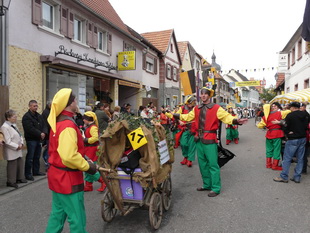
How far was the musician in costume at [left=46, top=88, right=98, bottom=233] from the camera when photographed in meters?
2.56

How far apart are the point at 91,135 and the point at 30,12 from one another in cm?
714

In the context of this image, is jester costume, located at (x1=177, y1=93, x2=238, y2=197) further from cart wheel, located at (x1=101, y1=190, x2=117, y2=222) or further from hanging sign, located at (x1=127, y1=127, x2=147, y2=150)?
cart wheel, located at (x1=101, y1=190, x2=117, y2=222)

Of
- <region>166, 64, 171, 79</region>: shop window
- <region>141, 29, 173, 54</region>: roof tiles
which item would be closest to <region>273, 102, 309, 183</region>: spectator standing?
<region>141, 29, 173, 54</region>: roof tiles

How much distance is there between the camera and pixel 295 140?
5.84m

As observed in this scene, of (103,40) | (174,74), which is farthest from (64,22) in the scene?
(174,74)

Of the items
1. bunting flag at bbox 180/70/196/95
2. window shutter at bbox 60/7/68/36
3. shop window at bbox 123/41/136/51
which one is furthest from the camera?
shop window at bbox 123/41/136/51

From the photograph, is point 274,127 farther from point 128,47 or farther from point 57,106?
point 128,47

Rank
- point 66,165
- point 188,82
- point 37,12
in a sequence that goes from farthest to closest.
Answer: point 188,82 < point 37,12 < point 66,165

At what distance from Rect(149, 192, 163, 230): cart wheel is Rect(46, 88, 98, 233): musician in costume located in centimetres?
96

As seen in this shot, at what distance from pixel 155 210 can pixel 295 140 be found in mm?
3925

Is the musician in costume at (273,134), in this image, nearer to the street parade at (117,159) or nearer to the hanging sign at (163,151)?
the street parade at (117,159)

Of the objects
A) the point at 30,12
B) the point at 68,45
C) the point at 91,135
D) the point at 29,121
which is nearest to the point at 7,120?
the point at 29,121

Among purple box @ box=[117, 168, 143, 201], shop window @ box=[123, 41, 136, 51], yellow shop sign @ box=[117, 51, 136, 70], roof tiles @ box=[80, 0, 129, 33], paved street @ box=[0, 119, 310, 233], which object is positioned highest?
roof tiles @ box=[80, 0, 129, 33]

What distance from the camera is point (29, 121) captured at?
598cm
